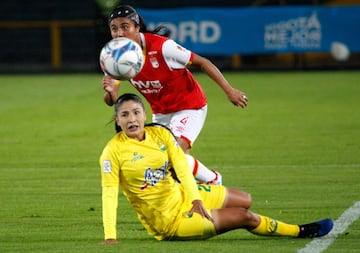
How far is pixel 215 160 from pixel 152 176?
6.01m

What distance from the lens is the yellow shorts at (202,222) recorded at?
26.6ft

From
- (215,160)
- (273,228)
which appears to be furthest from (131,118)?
(215,160)

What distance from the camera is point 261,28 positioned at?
2820cm

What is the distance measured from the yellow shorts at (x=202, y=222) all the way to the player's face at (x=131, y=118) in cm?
74

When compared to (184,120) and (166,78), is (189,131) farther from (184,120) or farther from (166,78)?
(166,78)

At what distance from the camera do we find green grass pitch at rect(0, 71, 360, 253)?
888 centimetres

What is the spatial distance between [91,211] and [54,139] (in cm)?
643

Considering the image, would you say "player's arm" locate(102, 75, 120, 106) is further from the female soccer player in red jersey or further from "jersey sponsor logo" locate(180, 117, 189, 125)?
"jersey sponsor logo" locate(180, 117, 189, 125)

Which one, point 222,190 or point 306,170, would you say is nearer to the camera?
point 222,190

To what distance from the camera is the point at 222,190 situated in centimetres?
844

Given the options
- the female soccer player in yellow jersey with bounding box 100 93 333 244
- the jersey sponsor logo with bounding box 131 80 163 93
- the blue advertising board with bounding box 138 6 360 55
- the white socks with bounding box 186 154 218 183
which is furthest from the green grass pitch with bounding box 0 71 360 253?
the blue advertising board with bounding box 138 6 360 55

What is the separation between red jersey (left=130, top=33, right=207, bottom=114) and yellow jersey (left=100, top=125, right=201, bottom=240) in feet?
4.47

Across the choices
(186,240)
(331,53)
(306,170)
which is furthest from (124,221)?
(331,53)

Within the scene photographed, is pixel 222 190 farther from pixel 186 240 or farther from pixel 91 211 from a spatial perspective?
pixel 91 211
